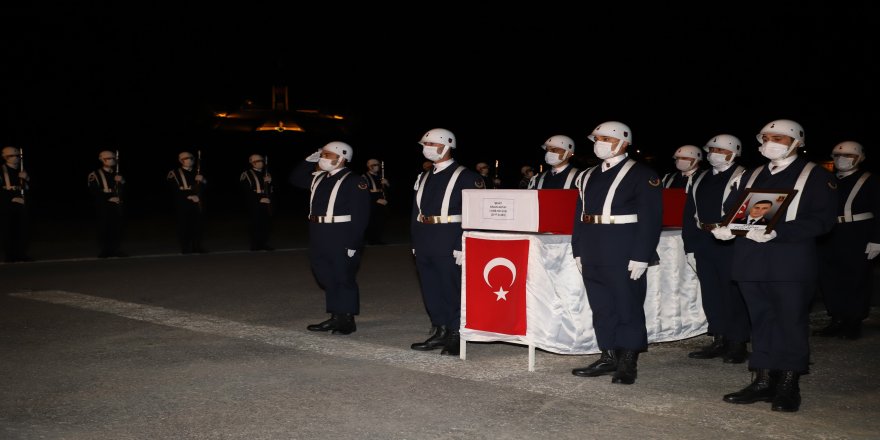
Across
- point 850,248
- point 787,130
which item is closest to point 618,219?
point 787,130

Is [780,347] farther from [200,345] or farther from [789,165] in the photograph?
[200,345]

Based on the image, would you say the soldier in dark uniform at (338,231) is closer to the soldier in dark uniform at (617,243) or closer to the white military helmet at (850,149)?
the soldier in dark uniform at (617,243)

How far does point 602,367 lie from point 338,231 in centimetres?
321

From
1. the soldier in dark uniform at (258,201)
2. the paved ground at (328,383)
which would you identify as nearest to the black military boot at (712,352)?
the paved ground at (328,383)

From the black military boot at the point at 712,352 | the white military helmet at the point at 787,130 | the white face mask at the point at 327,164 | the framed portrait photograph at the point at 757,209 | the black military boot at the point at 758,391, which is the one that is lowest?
the black military boot at the point at 712,352

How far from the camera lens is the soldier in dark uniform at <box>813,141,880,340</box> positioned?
8.80 metres

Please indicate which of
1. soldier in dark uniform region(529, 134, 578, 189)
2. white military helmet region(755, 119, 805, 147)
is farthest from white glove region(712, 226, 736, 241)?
soldier in dark uniform region(529, 134, 578, 189)

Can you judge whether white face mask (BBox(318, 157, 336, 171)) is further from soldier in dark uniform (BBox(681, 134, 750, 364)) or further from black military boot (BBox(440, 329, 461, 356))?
soldier in dark uniform (BBox(681, 134, 750, 364))

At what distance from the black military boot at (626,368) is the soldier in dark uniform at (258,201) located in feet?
40.6

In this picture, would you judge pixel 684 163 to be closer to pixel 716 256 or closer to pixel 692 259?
pixel 692 259

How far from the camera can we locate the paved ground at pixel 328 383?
5.37 metres

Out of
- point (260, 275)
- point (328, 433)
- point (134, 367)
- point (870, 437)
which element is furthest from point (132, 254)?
point (870, 437)

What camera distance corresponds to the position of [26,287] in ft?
39.7

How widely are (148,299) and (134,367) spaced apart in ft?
13.4
